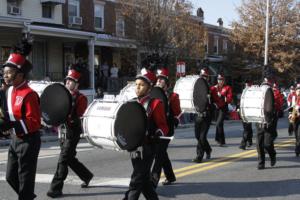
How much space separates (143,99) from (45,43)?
64.2 ft

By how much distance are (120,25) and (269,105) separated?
62.7 feet

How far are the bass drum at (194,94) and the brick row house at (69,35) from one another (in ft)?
→ 37.3

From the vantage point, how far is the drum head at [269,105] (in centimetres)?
963

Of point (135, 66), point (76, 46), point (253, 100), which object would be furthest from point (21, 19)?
point (253, 100)

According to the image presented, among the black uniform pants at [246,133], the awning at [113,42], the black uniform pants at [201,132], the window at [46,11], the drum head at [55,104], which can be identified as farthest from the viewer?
the awning at [113,42]

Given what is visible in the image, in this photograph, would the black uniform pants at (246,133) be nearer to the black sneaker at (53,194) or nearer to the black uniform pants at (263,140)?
the black uniform pants at (263,140)

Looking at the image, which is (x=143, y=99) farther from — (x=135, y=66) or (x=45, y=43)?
(x=135, y=66)

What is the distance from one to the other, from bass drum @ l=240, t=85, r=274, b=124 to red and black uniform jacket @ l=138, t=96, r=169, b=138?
14.0 ft

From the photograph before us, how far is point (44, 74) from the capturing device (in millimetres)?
24297

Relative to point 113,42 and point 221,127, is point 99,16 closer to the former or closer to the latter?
point 113,42

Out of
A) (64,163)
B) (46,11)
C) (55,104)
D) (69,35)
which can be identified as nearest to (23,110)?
(55,104)

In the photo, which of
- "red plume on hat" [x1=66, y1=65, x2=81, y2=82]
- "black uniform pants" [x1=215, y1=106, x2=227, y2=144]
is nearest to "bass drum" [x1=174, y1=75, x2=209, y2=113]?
"black uniform pants" [x1=215, y1=106, x2=227, y2=144]

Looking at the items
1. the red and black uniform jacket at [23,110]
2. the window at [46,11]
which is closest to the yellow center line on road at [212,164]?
the red and black uniform jacket at [23,110]

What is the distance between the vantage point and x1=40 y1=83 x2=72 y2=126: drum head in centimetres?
716
